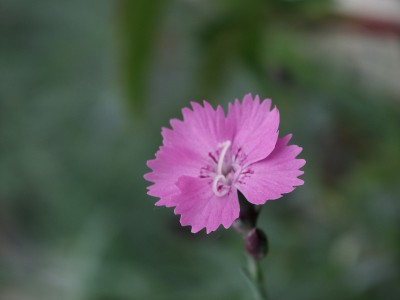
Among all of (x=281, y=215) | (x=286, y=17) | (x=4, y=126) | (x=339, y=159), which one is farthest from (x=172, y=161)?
(x=4, y=126)

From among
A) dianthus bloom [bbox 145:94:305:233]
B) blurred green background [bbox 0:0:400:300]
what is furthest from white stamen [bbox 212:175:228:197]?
blurred green background [bbox 0:0:400:300]

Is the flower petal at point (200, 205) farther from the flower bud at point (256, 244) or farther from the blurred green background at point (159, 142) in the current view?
the blurred green background at point (159, 142)

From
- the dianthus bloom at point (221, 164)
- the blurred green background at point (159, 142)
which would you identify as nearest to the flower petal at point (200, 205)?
the dianthus bloom at point (221, 164)

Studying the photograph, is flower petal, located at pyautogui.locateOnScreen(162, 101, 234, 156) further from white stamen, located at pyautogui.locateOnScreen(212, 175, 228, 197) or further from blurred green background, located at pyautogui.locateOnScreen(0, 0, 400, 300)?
blurred green background, located at pyautogui.locateOnScreen(0, 0, 400, 300)

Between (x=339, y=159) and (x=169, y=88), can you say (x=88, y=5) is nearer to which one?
(x=169, y=88)

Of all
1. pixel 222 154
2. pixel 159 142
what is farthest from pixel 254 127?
pixel 159 142
